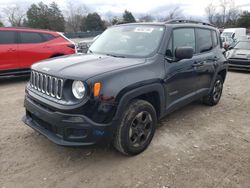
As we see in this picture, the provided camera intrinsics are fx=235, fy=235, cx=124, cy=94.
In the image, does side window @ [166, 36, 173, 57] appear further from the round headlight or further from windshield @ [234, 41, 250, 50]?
windshield @ [234, 41, 250, 50]

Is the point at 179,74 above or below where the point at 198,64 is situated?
below

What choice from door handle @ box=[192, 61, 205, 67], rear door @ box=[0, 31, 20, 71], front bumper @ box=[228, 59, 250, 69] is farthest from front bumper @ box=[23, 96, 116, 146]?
front bumper @ box=[228, 59, 250, 69]

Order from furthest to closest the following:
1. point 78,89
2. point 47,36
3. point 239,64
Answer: point 239,64
point 47,36
point 78,89

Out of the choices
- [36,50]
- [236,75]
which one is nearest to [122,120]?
[36,50]

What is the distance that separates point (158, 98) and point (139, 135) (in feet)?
2.01

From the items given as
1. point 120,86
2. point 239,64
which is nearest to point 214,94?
point 120,86

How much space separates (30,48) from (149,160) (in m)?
6.03

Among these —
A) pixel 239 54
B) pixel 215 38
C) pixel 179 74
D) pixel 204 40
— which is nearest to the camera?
pixel 179 74

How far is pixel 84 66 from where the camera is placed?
9.82 ft

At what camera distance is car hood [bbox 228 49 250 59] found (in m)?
9.74

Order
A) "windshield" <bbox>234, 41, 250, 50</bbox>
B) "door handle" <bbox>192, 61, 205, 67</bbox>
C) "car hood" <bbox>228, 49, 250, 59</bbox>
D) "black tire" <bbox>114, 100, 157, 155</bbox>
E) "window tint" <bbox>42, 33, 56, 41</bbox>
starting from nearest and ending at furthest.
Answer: "black tire" <bbox>114, 100, 157, 155</bbox> → "door handle" <bbox>192, 61, 205, 67</bbox> → "window tint" <bbox>42, 33, 56, 41</bbox> → "car hood" <bbox>228, 49, 250, 59</bbox> → "windshield" <bbox>234, 41, 250, 50</bbox>

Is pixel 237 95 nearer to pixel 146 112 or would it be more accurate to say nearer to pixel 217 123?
pixel 217 123

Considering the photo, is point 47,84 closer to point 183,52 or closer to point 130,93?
point 130,93

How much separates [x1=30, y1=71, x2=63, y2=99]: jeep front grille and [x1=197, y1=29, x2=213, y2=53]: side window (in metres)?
2.86
